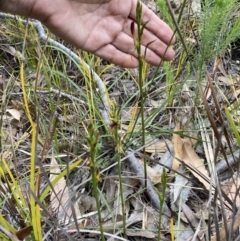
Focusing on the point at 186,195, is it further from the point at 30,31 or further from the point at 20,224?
the point at 30,31

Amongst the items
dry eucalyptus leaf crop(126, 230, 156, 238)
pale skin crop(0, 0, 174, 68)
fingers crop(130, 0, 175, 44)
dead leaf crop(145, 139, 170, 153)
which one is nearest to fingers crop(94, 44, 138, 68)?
pale skin crop(0, 0, 174, 68)

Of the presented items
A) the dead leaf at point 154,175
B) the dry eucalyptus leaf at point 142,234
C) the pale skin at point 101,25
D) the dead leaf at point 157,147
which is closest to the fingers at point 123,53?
the pale skin at point 101,25

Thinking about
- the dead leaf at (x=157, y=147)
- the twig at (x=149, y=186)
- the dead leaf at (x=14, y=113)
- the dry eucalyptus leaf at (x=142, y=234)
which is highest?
the dead leaf at (x=157, y=147)

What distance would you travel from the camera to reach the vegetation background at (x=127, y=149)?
97 cm

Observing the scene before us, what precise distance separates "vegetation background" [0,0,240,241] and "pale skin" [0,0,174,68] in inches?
2.4

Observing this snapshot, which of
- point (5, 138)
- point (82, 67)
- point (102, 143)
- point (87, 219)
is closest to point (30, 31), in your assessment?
point (82, 67)

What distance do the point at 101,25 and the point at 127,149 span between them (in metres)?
0.49

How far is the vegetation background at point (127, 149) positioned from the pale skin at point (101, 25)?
0.06 meters

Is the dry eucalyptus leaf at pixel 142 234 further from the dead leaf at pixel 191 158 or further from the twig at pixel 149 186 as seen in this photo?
the dead leaf at pixel 191 158

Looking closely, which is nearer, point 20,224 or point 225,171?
point 20,224

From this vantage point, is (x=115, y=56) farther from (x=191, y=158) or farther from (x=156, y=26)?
(x=191, y=158)

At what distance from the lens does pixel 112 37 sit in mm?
1462

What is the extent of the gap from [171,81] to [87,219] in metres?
0.58

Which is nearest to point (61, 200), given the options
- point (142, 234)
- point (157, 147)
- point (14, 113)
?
point (142, 234)
